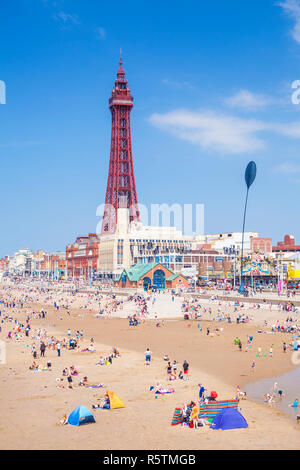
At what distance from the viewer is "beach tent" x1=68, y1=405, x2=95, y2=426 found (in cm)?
1428

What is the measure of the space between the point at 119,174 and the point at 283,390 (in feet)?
303

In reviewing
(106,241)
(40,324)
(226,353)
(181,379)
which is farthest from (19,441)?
(106,241)

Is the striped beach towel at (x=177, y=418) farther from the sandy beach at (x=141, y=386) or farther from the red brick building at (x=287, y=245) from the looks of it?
the red brick building at (x=287, y=245)

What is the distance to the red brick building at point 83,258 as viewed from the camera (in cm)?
11292

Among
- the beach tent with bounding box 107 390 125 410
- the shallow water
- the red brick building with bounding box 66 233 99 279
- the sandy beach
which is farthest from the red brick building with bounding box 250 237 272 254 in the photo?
the beach tent with bounding box 107 390 125 410

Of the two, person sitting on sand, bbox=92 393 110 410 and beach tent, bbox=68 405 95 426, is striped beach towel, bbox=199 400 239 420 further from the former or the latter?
beach tent, bbox=68 405 95 426

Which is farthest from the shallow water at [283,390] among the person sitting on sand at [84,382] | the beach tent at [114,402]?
the person sitting on sand at [84,382]

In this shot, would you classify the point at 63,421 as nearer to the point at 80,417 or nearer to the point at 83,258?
the point at 80,417

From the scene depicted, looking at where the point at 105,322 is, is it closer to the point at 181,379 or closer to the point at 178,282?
the point at 181,379

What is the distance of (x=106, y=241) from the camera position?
339 feet

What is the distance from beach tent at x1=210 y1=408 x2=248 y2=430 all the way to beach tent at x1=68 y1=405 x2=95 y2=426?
326 cm

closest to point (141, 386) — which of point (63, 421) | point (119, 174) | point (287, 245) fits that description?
point (63, 421)

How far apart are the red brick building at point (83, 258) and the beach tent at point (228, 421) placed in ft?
306

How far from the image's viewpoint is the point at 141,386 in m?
19.1
